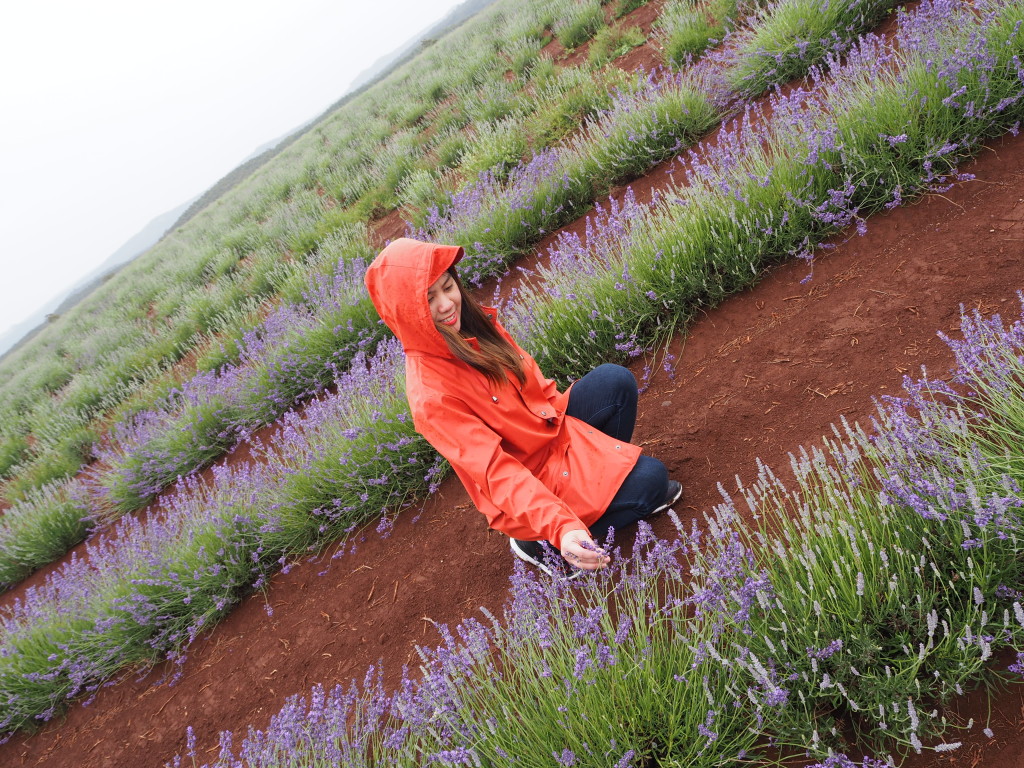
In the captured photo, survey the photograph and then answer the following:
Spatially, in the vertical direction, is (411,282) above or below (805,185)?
above

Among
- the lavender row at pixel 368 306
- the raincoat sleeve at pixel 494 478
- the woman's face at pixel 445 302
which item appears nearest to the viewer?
the raincoat sleeve at pixel 494 478

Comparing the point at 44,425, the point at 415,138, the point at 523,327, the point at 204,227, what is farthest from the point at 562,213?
the point at 204,227

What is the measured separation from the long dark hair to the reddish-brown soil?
102 centimetres

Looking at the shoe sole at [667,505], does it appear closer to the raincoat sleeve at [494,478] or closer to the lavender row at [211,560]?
the raincoat sleeve at [494,478]

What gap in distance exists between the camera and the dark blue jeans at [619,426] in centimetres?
241

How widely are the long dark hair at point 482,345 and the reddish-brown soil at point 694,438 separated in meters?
1.02

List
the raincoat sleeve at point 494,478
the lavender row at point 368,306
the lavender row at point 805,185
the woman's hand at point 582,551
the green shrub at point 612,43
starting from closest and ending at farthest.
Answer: the woman's hand at point 582,551 < the raincoat sleeve at point 494,478 < the lavender row at point 805,185 < the lavender row at point 368,306 < the green shrub at point 612,43

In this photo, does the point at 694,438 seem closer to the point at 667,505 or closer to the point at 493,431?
the point at 667,505

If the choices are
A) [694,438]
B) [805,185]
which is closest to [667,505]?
[694,438]

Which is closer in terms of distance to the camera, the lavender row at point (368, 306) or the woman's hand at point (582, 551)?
the woman's hand at point (582, 551)

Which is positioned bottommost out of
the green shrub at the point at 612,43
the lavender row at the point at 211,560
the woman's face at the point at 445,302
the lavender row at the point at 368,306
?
the lavender row at the point at 211,560

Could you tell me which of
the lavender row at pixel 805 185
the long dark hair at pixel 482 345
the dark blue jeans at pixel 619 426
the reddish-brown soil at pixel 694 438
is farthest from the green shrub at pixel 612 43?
the long dark hair at pixel 482 345

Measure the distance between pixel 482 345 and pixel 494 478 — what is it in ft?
1.85

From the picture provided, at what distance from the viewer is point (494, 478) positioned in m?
2.05
